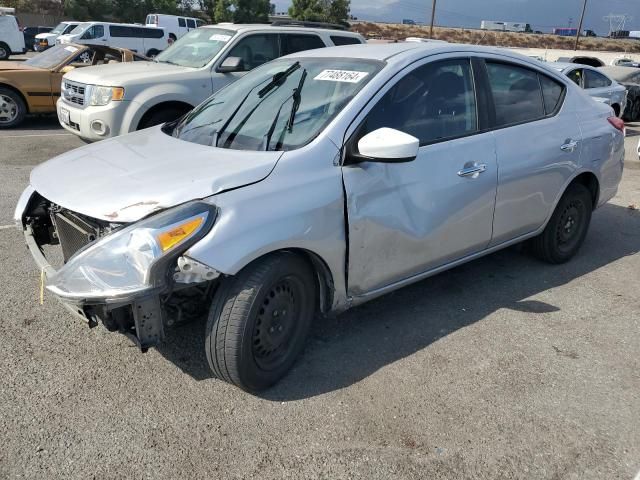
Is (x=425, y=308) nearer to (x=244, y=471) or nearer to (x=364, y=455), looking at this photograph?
(x=364, y=455)

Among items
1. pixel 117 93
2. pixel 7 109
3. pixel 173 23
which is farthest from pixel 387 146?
pixel 173 23

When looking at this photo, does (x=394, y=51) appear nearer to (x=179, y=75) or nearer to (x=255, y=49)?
(x=179, y=75)

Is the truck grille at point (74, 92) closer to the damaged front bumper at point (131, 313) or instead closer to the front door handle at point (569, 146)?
the damaged front bumper at point (131, 313)

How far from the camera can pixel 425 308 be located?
158 inches

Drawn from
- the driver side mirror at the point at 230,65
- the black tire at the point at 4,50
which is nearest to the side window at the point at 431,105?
the driver side mirror at the point at 230,65

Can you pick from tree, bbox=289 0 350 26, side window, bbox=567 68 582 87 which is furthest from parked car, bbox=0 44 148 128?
tree, bbox=289 0 350 26

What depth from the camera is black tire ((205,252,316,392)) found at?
2.76 metres

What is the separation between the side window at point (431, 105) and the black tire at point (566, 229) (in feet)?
4.48

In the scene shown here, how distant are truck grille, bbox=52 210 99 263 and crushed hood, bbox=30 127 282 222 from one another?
0.13 metres

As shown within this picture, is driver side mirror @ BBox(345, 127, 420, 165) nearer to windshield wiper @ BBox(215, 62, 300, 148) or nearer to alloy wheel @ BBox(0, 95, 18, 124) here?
windshield wiper @ BBox(215, 62, 300, 148)

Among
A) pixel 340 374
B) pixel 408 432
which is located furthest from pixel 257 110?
pixel 408 432

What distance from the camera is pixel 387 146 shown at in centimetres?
297

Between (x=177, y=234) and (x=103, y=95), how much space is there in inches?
213

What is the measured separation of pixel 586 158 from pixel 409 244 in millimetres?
Answer: 2124
